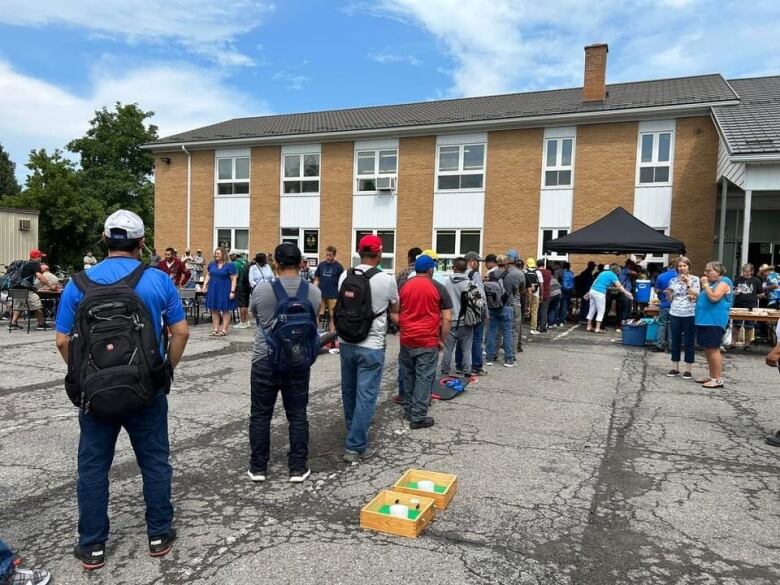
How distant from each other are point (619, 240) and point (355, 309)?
10.4 metres

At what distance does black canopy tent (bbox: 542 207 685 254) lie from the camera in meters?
12.9

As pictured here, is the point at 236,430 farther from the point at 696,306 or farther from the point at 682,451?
the point at 696,306

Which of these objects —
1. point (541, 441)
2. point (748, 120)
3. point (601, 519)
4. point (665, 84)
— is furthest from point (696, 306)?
point (665, 84)

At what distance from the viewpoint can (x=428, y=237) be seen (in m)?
19.7

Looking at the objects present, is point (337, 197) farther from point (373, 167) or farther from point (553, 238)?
point (553, 238)

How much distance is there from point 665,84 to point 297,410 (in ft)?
70.6

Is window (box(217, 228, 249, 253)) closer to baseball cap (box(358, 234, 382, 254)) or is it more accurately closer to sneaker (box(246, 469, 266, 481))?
baseball cap (box(358, 234, 382, 254))

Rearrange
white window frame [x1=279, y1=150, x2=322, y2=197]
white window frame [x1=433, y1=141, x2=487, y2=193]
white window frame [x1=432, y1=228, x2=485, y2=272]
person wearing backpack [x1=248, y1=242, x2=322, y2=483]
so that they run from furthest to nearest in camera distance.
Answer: white window frame [x1=279, y1=150, x2=322, y2=197] → white window frame [x1=432, y1=228, x2=485, y2=272] → white window frame [x1=433, y1=141, x2=487, y2=193] → person wearing backpack [x1=248, y1=242, x2=322, y2=483]

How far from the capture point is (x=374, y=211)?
20406 mm

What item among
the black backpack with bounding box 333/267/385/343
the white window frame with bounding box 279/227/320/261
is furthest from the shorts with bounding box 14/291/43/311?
the white window frame with bounding box 279/227/320/261

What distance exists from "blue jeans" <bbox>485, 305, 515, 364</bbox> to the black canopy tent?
541cm

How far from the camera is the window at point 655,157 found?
54.6ft

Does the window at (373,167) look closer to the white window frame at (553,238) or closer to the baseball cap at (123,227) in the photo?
the white window frame at (553,238)

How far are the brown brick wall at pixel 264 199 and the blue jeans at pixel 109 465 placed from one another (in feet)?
63.1
